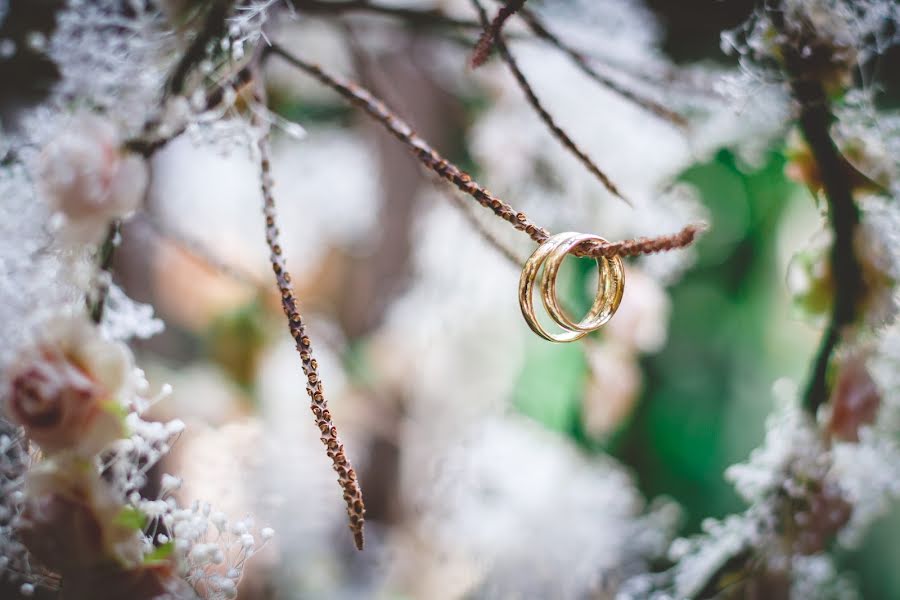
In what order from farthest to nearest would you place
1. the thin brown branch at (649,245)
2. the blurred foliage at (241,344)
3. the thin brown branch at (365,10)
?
the blurred foliage at (241,344) < the thin brown branch at (365,10) < the thin brown branch at (649,245)

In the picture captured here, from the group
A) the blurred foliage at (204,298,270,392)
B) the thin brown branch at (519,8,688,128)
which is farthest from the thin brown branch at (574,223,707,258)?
the blurred foliage at (204,298,270,392)

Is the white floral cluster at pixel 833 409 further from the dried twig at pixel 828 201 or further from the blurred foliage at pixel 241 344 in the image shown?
the blurred foliage at pixel 241 344

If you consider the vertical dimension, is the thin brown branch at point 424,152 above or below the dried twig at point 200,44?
above

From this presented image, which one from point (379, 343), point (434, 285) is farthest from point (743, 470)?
point (379, 343)

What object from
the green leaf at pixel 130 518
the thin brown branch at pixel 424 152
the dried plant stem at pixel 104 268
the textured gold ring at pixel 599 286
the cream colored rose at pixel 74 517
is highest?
the textured gold ring at pixel 599 286

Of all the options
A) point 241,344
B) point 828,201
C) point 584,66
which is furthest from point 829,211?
point 241,344

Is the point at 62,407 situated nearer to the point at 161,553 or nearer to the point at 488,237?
the point at 161,553

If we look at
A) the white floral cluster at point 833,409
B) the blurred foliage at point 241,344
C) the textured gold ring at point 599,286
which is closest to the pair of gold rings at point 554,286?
the textured gold ring at point 599,286
